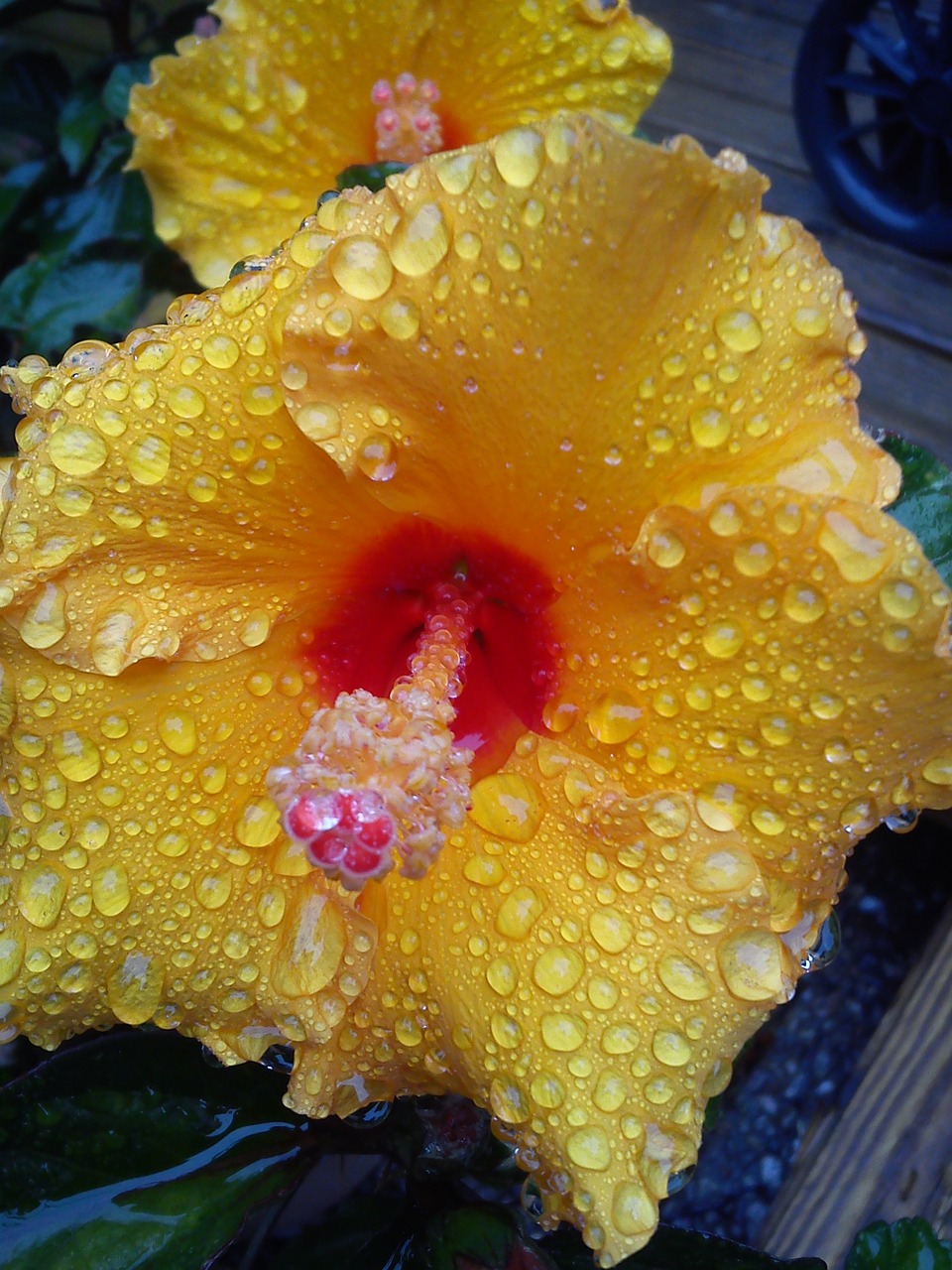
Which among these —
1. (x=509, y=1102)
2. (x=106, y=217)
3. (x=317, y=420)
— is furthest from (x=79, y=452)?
(x=106, y=217)

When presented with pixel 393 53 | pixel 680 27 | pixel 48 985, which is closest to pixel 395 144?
pixel 393 53

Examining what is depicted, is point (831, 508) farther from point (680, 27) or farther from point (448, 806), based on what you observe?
point (680, 27)

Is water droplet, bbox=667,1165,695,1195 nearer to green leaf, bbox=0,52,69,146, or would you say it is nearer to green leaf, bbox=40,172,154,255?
green leaf, bbox=40,172,154,255

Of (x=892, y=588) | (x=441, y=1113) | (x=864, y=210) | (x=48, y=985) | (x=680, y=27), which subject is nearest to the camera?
(x=892, y=588)

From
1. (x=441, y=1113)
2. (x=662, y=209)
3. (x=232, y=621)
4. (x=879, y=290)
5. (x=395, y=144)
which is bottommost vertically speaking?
(x=441, y=1113)

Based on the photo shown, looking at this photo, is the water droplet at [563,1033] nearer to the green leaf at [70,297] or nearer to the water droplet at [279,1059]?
the water droplet at [279,1059]

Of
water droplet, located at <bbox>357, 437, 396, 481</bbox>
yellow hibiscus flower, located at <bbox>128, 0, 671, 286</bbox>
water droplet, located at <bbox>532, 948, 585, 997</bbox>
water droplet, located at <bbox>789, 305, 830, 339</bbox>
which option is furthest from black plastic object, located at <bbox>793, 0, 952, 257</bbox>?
water droplet, located at <bbox>532, 948, 585, 997</bbox>

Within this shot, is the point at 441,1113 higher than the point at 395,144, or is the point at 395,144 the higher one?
the point at 395,144

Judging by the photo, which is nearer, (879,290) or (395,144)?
(395,144)
